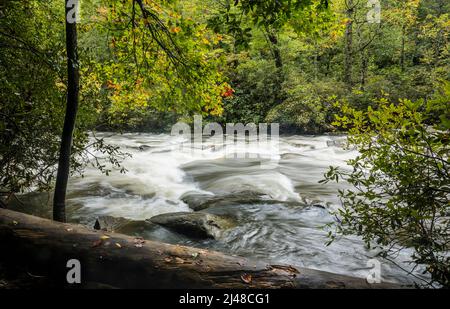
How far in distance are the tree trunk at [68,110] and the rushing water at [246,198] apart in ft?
4.55

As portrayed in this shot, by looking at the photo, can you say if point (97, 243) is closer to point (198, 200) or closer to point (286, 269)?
point (286, 269)

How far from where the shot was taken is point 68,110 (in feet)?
14.7

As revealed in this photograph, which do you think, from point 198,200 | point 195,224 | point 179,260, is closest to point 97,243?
point 179,260

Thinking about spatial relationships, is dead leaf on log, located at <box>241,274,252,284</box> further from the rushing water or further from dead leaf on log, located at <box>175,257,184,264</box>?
the rushing water

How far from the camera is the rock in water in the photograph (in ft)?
19.0

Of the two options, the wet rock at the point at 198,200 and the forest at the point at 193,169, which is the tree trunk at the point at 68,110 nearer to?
the forest at the point at 193,169

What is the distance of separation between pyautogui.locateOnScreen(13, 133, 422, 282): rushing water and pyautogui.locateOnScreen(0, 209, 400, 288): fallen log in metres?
2.00

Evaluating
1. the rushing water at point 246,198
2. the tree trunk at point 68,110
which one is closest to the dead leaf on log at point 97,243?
the tree trunk at point 68,110

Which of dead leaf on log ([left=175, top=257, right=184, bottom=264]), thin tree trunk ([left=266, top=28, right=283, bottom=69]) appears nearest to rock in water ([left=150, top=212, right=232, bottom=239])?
dead leaf on log ([left=175, top=257, right=184, bottom=264])

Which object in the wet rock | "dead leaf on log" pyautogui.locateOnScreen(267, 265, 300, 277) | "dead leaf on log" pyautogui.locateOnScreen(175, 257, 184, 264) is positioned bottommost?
the wet rock

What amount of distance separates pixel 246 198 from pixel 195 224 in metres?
2.24

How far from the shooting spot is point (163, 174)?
10789mm

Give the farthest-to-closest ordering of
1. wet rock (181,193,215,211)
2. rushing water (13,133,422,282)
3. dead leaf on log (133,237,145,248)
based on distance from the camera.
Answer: wet rock (181,193,215,211)
rushing water (13,133,422,282)
dead leaf on log (133,237,145,248)

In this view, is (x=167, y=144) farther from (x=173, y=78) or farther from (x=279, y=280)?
(x=279, y=280)
